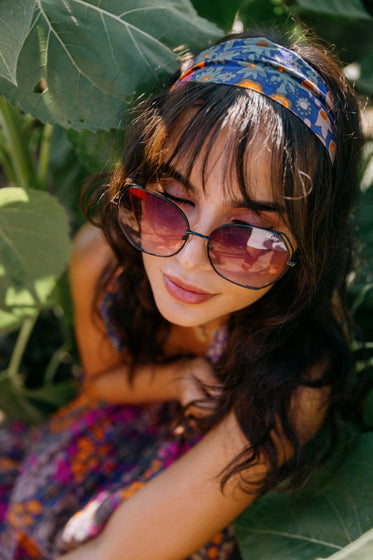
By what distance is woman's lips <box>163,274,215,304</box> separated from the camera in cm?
98

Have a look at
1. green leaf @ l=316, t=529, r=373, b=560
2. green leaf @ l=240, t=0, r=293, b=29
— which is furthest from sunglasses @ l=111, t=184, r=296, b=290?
green leaf @ l=240, t=0, r=293, b=29

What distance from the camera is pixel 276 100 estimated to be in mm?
831

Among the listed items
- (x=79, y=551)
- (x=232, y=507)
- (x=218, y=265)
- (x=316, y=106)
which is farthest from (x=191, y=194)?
(x=79, y=551)

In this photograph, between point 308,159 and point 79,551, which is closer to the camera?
point 308,159

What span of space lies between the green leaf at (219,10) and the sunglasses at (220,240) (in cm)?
54

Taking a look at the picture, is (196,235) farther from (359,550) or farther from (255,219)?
(359,550)

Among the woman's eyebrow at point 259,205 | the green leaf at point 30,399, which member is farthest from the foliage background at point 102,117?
the green leaf at point 30,399

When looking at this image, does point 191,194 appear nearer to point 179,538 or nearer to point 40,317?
point 179,538

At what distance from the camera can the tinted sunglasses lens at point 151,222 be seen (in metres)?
0.90

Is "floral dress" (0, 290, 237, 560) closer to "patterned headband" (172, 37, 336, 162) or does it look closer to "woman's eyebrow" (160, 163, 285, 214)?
"woman's eyebrow" (160, 163, 285, 214)

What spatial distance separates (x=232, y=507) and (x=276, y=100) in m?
0.77

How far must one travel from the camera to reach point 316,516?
1.03m

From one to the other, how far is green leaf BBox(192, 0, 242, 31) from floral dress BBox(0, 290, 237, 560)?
2.35ft

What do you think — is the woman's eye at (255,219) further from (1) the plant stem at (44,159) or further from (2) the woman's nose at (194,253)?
(1) the plant stem at (44,159)
